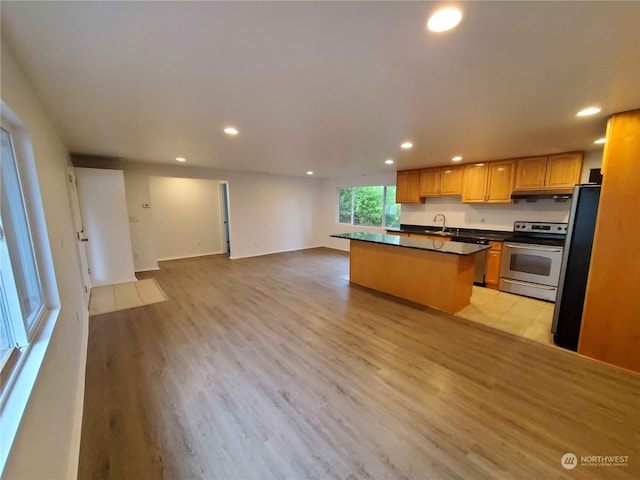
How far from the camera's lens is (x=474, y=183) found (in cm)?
472

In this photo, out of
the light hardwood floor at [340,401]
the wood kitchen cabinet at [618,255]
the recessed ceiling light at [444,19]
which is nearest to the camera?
the recessed ceiling light at [444,19]

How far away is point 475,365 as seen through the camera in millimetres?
2285

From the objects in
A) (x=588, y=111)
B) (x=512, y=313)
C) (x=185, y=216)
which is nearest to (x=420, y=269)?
(x=512, y=313)

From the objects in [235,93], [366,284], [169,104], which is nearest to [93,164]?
[169,104]

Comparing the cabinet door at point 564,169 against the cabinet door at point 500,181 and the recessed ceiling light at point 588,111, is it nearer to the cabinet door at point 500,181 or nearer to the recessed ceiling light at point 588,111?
the cabinet door at point 500,181

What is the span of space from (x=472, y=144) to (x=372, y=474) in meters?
3.74

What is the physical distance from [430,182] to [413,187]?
0.39 metres

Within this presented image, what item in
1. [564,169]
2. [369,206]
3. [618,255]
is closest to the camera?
[618,255]

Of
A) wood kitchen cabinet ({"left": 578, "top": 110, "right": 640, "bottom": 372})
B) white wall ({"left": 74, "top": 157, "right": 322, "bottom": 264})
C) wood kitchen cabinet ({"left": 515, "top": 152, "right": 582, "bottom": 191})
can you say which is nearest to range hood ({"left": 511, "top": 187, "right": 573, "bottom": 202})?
wood kitchen cabinet ({"left": 515, "top": 152, "right": 582, "bottom": 191})

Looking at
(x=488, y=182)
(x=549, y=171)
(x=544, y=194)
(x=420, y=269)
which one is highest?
(x=549, y=171)

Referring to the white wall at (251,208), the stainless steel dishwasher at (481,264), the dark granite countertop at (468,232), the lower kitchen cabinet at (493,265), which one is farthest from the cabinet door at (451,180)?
the white wall at (251,208)

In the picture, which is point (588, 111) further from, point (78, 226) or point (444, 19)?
point (78, 226)

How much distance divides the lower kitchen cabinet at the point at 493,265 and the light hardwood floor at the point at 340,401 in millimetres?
1678

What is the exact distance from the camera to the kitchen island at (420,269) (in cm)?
333
